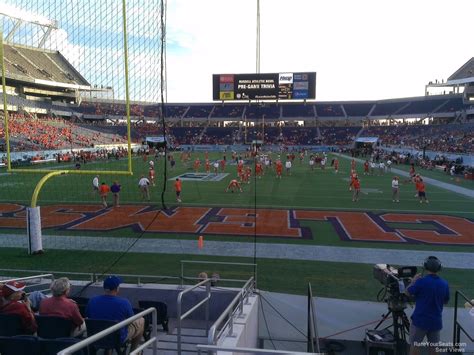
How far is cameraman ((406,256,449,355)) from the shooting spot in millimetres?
4371

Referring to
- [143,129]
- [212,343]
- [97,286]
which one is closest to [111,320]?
[212,343]

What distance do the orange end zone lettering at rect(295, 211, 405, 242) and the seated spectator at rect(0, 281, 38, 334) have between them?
9.47m

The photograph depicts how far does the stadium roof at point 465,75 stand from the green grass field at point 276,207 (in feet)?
118

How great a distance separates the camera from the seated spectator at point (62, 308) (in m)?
3.88

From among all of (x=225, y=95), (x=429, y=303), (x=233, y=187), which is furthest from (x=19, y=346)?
(x=225, y=95)

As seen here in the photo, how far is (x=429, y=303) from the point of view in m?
4.40

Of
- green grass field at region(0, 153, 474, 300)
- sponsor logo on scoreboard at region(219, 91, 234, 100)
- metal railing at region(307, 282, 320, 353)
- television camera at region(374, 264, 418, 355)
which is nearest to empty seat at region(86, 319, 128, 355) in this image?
metal railing at region(307, 282, 320, 353)

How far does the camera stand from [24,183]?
947 inches

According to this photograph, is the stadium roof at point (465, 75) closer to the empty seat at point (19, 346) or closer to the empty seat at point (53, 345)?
the empty seat at point (53, 345)

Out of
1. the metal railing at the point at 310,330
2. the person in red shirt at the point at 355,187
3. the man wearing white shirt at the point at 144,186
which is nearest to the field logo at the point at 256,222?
the man wearing white shirt at the point at 144,186

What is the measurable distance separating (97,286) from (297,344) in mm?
3295

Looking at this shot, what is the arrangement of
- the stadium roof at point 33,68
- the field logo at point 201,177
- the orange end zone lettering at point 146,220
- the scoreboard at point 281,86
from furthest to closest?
the stadium roof at point 33,68, the scoreboard at point 281,86, the field logo at point 201,177, the orange end zone lettering at point 146,220

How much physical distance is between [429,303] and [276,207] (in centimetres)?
1236

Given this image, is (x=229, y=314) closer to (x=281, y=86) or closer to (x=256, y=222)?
(x=256, y=222)
